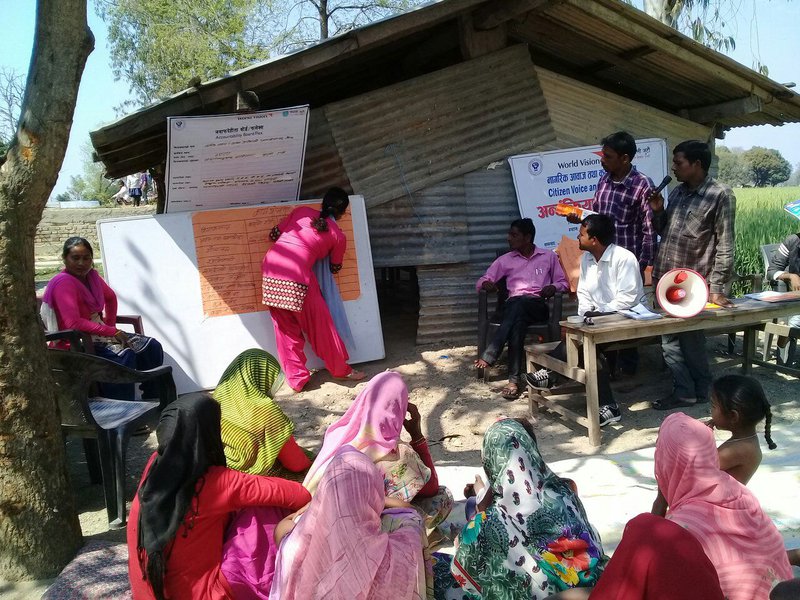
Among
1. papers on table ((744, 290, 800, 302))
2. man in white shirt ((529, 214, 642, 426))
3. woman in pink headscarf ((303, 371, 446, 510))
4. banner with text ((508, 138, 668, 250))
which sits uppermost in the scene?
banner with text ((508, 138, 668, 250))

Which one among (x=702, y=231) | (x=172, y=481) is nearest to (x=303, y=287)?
(x=702, y=231)

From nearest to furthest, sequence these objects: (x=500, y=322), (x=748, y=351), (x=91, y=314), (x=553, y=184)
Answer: (x=91, y=314) < (x=748, y=351) < (x=500, y=322) < (x=553, y=184)

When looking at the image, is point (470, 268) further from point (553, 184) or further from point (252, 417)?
point (252, 417)

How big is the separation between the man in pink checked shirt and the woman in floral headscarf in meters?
3.37

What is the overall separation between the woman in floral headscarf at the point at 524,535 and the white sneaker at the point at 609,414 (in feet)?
8.78

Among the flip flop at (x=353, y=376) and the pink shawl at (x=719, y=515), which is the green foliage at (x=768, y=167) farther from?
the pink shawl at (x=719, y=515)

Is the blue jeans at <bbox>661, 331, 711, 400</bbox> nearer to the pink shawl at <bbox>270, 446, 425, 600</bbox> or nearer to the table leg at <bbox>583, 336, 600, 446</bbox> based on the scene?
the table leg at <bbox>583, 336, 600, 446</bbox>

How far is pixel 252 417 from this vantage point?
10.4 ft

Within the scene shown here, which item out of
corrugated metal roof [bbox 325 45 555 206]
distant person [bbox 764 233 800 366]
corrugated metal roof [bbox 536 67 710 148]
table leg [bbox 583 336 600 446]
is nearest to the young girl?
table leg [bbox 583 336 600 446]

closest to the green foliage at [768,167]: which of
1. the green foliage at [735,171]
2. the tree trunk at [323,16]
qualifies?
the green foliage at [735,171]

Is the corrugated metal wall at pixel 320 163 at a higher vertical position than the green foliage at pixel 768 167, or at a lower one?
lower

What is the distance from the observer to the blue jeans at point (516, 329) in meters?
5.76

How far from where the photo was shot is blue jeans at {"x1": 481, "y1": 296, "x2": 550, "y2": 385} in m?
5.76

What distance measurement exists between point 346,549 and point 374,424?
2.89ft
